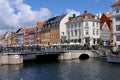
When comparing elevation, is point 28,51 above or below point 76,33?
below

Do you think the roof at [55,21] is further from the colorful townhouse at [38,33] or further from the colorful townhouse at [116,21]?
A: the colorful townhouse at [116,21]

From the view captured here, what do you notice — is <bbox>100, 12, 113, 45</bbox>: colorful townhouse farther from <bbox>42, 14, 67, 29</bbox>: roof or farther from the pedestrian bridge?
<bbox>42, 14, 67, 29</bbox>: roof

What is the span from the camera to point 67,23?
4013 inches

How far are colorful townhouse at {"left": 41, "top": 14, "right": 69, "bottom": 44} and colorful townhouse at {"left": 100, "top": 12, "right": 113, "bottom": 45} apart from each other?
15.9 m

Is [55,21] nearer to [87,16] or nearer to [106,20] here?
[87,16]

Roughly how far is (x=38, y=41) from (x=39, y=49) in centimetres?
6392

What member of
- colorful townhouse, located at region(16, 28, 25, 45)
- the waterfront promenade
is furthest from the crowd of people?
colorful townhouse, located at region(16, 28, 25, 45)

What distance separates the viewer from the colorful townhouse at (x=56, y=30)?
105 meters

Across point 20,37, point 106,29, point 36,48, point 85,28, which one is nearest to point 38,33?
point 20,37

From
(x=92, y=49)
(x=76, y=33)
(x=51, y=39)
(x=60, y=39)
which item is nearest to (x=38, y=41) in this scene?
(x=51, y=39)

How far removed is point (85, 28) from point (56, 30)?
715 inches

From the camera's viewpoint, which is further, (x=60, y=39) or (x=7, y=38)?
(x=7, y=38)

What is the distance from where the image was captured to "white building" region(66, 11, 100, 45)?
92.8 meters

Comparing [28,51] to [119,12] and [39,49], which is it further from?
[119,12]
